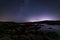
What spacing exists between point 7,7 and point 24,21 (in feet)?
1.17

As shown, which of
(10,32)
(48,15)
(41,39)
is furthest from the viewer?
(48,15)

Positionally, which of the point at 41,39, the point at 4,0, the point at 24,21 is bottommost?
the point at 41,39

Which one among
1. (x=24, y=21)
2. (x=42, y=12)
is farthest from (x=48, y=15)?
(x=24, y=21)

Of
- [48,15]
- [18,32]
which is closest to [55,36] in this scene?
[18,32]

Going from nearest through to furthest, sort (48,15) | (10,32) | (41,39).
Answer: (41,39) < (10,32) < (48,15)

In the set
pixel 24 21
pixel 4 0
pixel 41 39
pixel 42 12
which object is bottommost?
pixel 41 39

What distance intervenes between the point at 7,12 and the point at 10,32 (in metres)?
0.55

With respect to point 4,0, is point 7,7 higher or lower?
lower

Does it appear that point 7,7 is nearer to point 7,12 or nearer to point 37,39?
point 7,12

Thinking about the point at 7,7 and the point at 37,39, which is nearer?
the point at 37,39

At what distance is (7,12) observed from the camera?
1819 millimetres

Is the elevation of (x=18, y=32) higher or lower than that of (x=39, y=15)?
lower

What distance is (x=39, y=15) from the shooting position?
5.88ft

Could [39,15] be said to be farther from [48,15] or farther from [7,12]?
[7,12]
